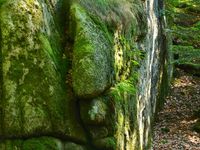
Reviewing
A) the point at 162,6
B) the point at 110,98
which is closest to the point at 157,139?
the point at 162,6

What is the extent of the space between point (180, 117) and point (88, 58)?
10.0 meters

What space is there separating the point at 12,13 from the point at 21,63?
698mm

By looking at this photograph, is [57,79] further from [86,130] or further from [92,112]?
[86,130]

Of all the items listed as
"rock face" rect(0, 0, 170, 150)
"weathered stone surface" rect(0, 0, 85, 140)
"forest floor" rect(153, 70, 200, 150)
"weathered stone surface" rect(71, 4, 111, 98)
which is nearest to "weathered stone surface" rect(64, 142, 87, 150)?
"rock face" rect(0, 0, 170, 150)

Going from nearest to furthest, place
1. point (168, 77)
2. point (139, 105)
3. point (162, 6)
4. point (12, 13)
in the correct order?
point (12, 13) < point (139, 105) < point (162, 6) < point (168, 77)

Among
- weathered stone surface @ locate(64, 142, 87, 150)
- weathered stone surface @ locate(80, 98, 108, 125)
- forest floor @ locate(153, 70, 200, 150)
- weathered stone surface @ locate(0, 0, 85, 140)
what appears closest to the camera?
weathered stone surface @ locate(0, 0, 85, 140)

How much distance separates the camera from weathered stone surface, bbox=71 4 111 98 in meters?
5.30

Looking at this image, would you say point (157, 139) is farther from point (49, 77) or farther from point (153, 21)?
point (49, 77)

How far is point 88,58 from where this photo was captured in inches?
212

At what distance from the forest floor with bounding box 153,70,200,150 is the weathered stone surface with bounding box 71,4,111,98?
6866mm

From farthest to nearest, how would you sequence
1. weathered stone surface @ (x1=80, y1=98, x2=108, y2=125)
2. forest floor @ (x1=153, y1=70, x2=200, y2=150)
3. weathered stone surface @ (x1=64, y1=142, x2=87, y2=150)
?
forest floor @ (x1=153, y1=70, x2=200, y2=150) < weathered stone surface @ (x1=80, y1=98, x2=108, y2=125) < weathered stone surface @ (x1=64, y1=142, x2=87, y2=150)

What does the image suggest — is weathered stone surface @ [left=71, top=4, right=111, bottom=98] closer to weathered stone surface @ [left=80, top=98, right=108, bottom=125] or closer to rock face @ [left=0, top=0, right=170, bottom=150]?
rock face @ [left=0, top=0, right=170, bottom=150]

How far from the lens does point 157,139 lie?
12.7m

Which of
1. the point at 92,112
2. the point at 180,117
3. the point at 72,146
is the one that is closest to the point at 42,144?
the point at 72,146
